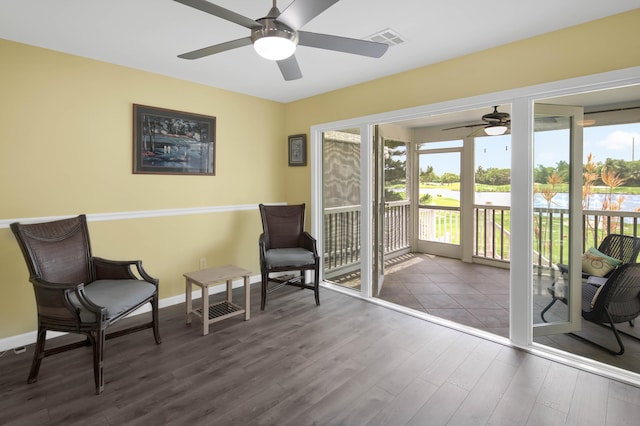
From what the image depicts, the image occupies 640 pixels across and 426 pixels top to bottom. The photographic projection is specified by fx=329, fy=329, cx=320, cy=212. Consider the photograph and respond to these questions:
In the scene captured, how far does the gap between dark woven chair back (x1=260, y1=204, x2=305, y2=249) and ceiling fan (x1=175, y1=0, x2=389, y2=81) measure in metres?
2.18

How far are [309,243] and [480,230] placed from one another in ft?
11.0

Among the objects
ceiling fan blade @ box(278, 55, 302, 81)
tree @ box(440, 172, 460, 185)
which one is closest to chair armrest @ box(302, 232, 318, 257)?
ceiling fan blade @ box(278, 55, 302, 81)

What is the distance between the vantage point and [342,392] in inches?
81.2

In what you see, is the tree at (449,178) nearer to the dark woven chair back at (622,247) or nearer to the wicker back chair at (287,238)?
the dark woven chair back at (622,247)

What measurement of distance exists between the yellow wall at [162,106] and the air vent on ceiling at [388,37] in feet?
2.15

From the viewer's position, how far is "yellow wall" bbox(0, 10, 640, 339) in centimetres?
253

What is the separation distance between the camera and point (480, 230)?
18.3 feet

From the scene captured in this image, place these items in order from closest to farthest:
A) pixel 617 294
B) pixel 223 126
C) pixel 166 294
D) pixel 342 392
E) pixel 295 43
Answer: pixel 295 43, pixel 342 392, pixel 617 294, pixel 166 294, pixel 223 126

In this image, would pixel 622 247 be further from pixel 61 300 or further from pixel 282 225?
pixel 61 300

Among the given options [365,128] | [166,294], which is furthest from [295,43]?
[166,294]

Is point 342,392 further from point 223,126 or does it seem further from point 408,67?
point 223,126

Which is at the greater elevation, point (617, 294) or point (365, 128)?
point (365, 128)

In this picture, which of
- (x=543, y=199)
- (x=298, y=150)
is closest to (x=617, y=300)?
(x=543, y=199)

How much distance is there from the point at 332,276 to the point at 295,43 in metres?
3.18
